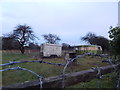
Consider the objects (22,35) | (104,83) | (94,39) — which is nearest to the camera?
(104,83)

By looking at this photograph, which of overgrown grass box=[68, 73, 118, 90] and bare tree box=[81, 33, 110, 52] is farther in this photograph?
bare tree box=[81, 33, 110, 52]

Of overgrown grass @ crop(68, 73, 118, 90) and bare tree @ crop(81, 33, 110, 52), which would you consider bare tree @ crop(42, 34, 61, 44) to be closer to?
bare tree @ crop(81, 33, 110, 52)

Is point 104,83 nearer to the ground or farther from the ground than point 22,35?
nearer to the ground

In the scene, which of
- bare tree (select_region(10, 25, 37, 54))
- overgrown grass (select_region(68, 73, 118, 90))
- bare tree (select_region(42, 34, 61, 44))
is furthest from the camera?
bare tree (select_region(42, 34, 61, 44))

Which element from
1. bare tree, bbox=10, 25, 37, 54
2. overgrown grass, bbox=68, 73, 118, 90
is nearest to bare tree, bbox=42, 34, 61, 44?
bare tree, bbox=10, 25, 37, 54

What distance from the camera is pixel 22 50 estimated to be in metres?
19.3

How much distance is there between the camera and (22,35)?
61.6 ft

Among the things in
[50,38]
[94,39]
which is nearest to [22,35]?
[50,38]

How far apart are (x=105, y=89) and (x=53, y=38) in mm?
25696

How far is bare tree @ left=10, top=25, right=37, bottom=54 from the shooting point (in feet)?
60.7

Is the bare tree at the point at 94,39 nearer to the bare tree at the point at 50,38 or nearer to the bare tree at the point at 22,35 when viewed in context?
the bare tree at the point at 50,38

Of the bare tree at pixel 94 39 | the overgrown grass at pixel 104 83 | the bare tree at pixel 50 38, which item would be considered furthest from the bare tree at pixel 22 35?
the overgrown grass at pixel 104 83

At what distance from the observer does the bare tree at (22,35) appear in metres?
18.5

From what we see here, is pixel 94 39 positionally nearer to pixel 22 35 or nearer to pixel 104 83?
pixel 22 35
